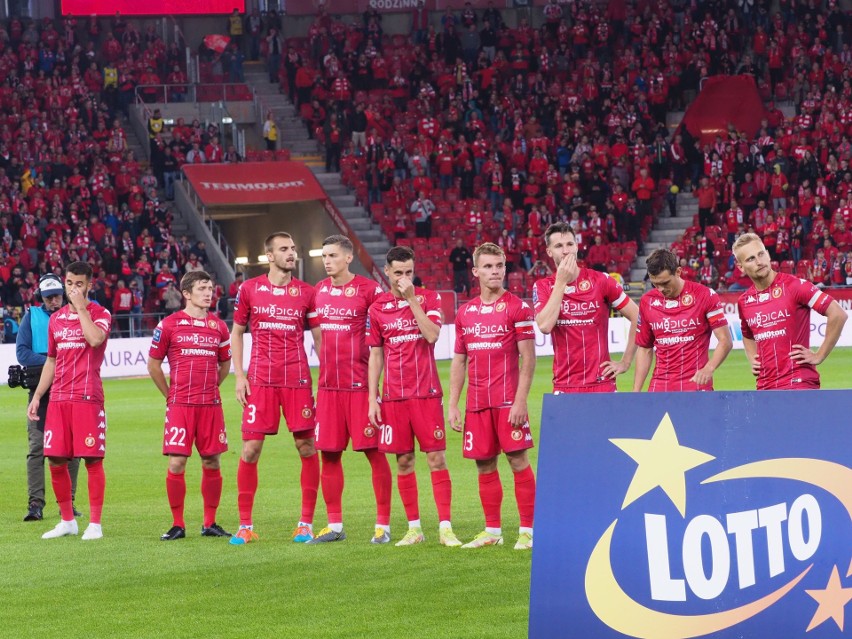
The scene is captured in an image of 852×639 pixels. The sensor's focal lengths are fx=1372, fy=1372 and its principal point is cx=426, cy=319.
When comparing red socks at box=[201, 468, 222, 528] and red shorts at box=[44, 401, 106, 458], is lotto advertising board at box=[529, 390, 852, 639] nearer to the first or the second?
red socks at box=[201, 468, 222, 528]

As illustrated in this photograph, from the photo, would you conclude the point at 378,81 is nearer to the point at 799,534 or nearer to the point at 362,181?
the point at 362,181

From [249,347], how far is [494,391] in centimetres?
1825

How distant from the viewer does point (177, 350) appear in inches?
411

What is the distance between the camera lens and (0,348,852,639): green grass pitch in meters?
7.28

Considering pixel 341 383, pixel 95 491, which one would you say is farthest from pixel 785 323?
pixel 95 491

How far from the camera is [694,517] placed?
18.3 feet

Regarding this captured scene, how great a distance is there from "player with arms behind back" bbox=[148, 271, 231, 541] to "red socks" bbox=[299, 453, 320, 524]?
66 cm

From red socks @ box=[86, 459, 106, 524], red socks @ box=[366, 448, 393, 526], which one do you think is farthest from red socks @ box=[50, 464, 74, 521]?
red socks @ box=[366, 448, 393, 526]

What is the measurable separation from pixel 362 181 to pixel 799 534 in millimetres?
33664

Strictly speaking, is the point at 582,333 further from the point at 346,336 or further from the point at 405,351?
the point at 346,336

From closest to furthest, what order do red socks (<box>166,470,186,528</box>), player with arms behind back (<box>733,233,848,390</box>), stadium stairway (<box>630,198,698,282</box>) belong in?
player with arms behind back (<box>733,233,848,390</box>)
red socks (<box>166,470,186,528</box>)
stadium stairway (<box>630,198,698,282</box>)

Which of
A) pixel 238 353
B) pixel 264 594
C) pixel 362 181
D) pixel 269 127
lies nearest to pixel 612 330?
pixel 362 181

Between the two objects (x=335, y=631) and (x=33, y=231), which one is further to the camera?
(x=33, y=231)

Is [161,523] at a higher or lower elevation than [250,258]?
higher
